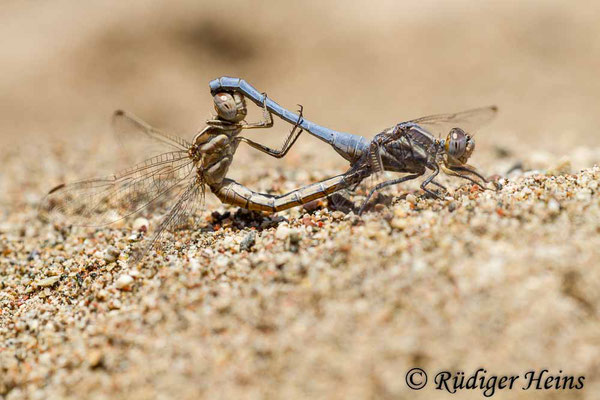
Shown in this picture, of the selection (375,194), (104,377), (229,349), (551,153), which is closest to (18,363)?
(104,377)

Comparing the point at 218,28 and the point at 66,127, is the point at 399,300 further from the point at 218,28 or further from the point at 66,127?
the point at 218,28

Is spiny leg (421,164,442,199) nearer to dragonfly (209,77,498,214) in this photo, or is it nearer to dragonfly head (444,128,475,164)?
dragonfly (209,77,498,214)

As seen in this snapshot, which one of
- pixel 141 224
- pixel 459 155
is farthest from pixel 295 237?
Result: pixel 141 224

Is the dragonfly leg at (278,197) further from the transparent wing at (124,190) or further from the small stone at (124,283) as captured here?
the small stone at (124,283)

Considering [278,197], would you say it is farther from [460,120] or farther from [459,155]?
[460,120]

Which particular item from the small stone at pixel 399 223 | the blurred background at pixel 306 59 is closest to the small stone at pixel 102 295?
the small stone at pixel 399 223
